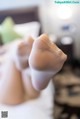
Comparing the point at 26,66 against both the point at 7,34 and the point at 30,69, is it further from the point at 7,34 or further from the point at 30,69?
the point at 7,34

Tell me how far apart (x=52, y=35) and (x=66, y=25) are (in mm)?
45

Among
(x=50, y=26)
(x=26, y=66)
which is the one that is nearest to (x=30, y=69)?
→ (x=26, y=66)

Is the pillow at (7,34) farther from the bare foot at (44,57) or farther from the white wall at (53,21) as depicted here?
the bare foot at (44,57)

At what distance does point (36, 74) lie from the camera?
409mm

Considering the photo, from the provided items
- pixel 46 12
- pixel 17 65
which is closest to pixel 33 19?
pixel 46 12

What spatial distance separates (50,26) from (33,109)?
21 cm

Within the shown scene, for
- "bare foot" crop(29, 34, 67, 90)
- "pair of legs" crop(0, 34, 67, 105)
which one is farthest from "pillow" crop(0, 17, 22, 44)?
"bare foot" crop(29, 34, 67, 90)

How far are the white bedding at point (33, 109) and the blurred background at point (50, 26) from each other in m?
0.06

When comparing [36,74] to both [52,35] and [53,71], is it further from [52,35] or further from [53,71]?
[52,35]

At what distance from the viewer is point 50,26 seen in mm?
526

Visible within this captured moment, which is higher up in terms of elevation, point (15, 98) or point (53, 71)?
point (53, 71)

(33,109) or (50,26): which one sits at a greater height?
(50,26)

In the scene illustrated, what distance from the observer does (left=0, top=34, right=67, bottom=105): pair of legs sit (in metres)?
0.38

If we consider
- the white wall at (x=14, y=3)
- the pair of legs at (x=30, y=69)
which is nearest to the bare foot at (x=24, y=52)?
the pair of legs at (x=30, y=69)
